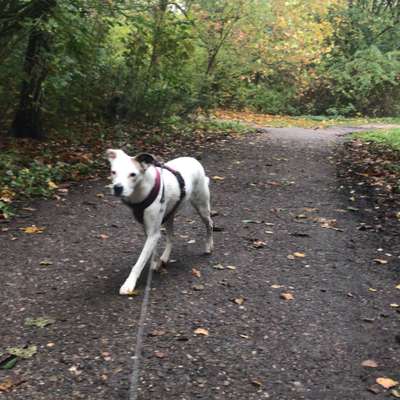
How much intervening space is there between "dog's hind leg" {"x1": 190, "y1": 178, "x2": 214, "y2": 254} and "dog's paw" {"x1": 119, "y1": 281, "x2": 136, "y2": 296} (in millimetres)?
1412

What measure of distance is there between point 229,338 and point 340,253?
8.48 ft

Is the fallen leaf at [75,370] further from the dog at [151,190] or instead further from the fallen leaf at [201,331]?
the dog at [151,190]

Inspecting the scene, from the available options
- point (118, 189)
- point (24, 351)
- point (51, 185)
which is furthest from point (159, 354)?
point (51, 185)

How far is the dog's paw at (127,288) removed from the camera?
4.70 m

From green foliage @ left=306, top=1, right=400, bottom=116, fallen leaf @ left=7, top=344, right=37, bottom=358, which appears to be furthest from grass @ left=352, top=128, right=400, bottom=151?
fallen leaf @ left=7, top=344, right=37, bottom=358

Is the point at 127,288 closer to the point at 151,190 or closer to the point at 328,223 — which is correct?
the point at 151,190

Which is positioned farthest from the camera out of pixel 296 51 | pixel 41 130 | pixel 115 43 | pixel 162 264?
pixel 296 51

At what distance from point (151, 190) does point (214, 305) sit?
1.19m

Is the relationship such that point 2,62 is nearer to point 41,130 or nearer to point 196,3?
point 41,130

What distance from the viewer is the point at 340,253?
622cm

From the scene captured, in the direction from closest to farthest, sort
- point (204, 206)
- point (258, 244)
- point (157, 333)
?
point (157, 333) < point (204, 206) < point (258, 244)

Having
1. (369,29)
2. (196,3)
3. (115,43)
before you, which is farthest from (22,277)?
(369,29)

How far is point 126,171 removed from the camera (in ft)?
14.7

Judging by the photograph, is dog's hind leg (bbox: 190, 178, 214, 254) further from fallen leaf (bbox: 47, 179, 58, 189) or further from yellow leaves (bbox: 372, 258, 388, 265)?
fallen leaf (bbox: 47, 179, 58, 189)
